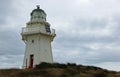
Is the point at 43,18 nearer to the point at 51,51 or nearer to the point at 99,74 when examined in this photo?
the point at 51,51

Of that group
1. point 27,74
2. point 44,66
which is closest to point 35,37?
point 44,66

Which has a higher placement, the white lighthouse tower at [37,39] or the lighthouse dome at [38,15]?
the lighthouse dome at [38,15]

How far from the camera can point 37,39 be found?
29.0 metres

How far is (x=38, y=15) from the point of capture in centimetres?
3003

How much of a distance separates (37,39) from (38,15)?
9.59ft

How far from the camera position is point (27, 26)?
30.1 meters

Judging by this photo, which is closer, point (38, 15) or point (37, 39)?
point (37, 39)

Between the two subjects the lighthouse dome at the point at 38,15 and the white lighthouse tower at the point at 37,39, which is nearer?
the white lighthouse tower at the point at 37,39

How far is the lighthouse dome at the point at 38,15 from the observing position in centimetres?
3003

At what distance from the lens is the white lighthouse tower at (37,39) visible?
28.6 m

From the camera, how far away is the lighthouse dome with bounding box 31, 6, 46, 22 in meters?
30.0

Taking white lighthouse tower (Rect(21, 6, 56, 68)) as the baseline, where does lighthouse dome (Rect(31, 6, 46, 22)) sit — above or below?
above

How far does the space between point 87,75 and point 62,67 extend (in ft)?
9.33

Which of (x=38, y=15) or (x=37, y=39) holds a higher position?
(x=38, y=15)
